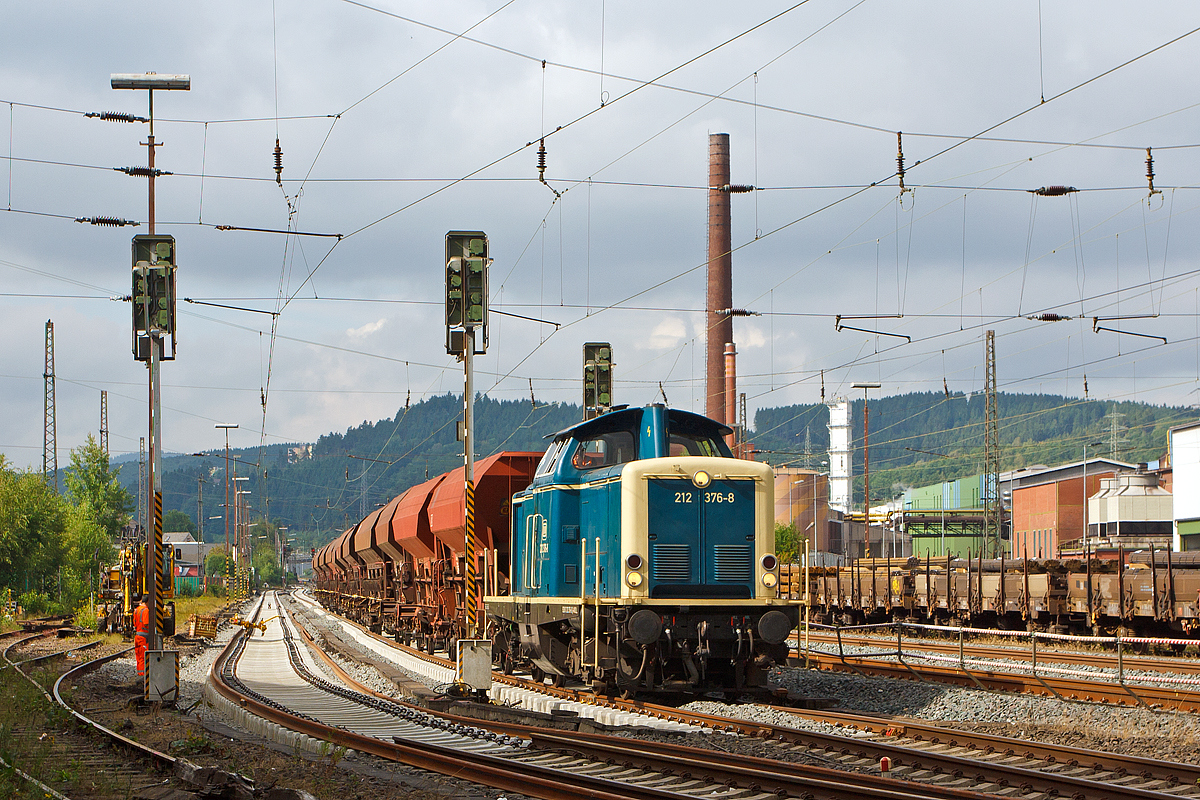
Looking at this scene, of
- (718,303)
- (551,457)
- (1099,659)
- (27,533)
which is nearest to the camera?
(551,457)

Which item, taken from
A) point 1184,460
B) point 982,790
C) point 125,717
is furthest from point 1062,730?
point 1184,460

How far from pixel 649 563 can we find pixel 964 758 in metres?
5.28

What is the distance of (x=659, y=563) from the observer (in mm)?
15438

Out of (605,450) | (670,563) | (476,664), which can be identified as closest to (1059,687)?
(670,563)

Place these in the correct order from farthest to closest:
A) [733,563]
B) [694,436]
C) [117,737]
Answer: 1. [694,436]
2. [733,563]
3. [117,737]

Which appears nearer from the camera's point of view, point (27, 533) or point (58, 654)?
point (58, 654)

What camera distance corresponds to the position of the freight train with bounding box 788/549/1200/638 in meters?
25.9

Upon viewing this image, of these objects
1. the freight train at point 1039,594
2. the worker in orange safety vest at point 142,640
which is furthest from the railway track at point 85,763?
the freight train at point 1039,594

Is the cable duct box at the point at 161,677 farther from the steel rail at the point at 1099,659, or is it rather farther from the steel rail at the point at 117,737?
the steel rail at the point at 1099,659

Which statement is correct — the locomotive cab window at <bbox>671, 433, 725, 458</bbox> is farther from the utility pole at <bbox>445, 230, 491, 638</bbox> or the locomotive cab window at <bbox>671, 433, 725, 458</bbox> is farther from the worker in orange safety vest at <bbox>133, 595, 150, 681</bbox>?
the worker in orange safety vest at <bbox>133, 595, 150, 681</bbox>

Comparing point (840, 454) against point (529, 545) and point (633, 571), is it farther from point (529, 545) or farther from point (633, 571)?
point (633, 571)

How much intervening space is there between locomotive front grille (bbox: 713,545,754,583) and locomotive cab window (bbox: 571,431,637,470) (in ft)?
6.41

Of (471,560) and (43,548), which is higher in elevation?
(471,560)

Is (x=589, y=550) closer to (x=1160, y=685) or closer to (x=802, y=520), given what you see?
(x=1160, y=685)
